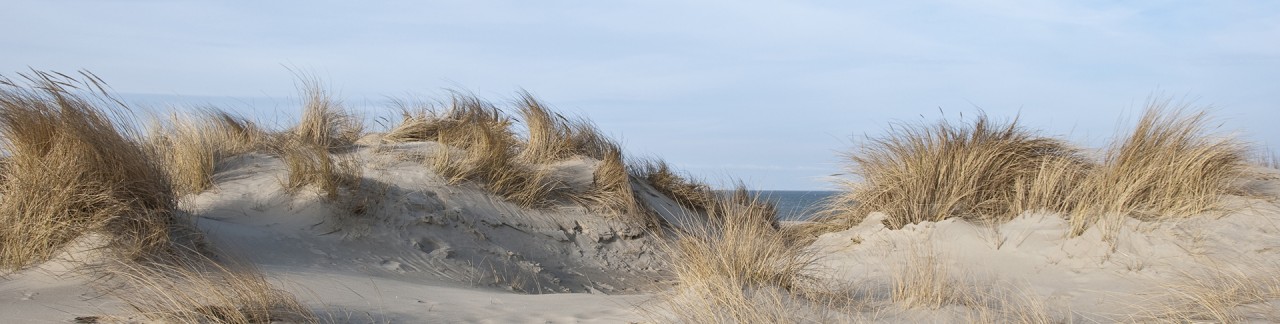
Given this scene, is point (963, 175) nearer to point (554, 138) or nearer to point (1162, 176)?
point (1162, 176)

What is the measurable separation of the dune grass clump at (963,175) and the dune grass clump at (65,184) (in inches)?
208

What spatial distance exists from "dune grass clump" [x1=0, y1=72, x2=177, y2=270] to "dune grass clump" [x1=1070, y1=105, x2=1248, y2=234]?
6097 millimetres

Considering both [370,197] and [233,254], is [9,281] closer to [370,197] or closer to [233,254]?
[233,254]

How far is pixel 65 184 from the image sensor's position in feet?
18.6

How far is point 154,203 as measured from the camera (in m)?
6.04

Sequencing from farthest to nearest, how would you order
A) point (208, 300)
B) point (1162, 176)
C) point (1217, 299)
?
point (1162, 176) < point (1217, 299) < point (208, 300)

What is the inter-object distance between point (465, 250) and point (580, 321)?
10.3 ft

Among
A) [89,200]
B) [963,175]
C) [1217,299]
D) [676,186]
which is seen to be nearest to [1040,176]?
[963,175]

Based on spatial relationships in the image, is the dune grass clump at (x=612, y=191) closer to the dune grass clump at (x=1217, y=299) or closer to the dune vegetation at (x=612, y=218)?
the dune vegetation at (x=612, y=218)

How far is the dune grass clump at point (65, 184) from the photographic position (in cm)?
554

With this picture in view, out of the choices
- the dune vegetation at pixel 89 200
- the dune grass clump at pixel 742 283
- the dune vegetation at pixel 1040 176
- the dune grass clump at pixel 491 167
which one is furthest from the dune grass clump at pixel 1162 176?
the dune vegetation at pixel 89 200

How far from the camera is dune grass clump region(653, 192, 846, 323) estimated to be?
A: 15.0 ft

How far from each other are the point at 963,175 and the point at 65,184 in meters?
6.14

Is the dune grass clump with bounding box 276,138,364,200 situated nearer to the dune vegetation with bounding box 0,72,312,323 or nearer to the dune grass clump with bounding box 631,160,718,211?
the dune vegetation with bounding box 0,72,312,323
